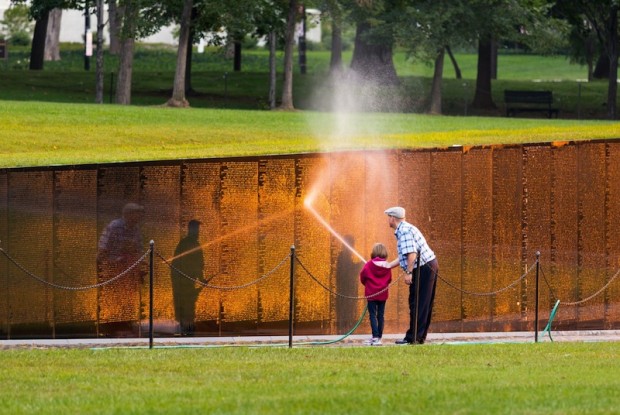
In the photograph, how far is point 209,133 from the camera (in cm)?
2522

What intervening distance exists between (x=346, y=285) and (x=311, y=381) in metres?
7.00

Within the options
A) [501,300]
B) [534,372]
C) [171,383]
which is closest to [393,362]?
[534,372]

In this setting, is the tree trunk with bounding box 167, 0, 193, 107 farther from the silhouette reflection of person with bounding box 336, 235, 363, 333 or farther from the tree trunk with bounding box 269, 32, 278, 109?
the silhouette reflection of person with bounding box 336, 235, 363, 333

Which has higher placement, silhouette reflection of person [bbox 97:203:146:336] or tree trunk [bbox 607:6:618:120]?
tree trunk [bbox 607:6:618:120]

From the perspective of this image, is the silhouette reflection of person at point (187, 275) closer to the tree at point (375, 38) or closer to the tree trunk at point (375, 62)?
the tree at point (375, 38)

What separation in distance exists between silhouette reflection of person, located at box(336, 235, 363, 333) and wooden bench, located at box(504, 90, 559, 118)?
2637cm

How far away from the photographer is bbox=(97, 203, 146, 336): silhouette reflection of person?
16.5 meters

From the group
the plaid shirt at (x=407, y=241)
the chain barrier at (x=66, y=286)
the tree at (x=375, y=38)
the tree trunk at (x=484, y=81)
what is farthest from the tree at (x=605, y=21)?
the chain barrier at (x=66, y=286)

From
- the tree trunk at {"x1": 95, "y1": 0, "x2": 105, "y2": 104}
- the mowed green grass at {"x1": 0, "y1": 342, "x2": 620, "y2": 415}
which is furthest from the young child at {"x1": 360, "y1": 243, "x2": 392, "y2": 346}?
the tree trunk at {"x1": 95, "y1": 0, "x2": 105, "y2": 104}

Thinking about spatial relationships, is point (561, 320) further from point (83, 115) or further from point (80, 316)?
point (83, 115)

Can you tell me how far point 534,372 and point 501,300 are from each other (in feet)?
24.2

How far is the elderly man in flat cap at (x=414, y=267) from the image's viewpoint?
52.7 ft

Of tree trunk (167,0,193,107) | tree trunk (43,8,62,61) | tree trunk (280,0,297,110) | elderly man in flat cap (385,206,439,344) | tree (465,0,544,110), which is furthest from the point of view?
tree trunk (43,8,62,61)

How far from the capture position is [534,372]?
12.4m
